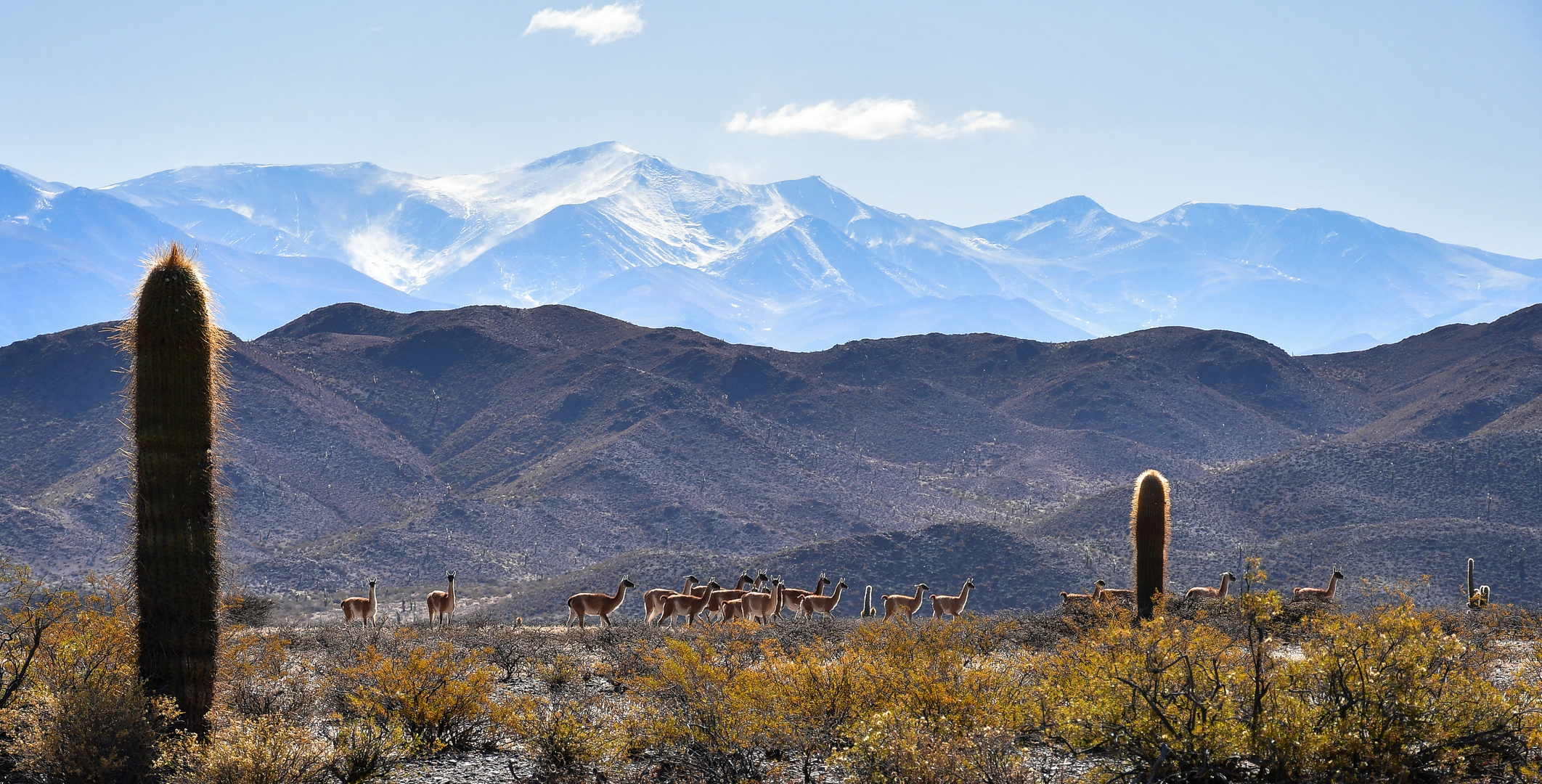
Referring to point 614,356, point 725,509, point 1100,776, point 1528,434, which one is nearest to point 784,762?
point 1100,776

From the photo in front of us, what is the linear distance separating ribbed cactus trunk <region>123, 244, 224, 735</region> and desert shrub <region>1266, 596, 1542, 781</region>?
9695 mm

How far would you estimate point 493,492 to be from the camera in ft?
197

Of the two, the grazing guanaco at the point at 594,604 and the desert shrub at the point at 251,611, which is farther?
the grazing guanaco at the point at 594,604

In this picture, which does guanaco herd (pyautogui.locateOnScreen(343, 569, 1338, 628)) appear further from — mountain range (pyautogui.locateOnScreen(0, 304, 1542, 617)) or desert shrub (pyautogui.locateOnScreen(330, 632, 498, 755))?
mountain range (pyautogui.locateOnScreen(0, 304, 1542, 617))

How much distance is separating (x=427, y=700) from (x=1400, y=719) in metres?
9.06

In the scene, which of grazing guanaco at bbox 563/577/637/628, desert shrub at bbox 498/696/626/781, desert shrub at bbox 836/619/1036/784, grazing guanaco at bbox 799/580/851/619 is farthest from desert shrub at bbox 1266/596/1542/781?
grazing guanaco at bbox 563/577/637/628

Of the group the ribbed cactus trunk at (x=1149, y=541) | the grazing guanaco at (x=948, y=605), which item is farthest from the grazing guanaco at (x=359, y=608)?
the ribbed cactus trunk at (x=1149, y=541)

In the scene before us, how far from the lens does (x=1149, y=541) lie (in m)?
19.4

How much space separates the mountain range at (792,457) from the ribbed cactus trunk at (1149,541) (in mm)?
21694

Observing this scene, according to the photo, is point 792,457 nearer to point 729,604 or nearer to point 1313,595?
point 1313,595

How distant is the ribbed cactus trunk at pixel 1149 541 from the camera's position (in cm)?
1933

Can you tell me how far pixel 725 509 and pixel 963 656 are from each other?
4597 centimetres

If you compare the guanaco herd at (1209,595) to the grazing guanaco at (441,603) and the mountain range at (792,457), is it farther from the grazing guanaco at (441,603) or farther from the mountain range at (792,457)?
the mountain range at (792,457)

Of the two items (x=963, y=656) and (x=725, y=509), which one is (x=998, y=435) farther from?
(x=963, y=656)
